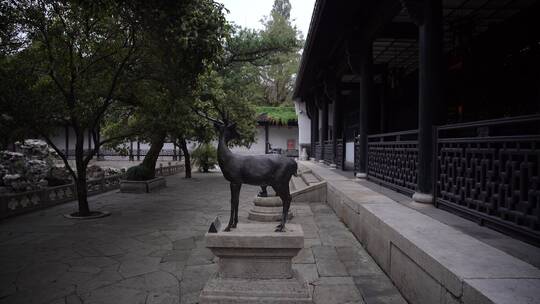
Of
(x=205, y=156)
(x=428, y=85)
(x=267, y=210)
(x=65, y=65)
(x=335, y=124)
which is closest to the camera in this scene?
(x=428, y=85)

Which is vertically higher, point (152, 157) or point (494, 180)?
point (152, 157)

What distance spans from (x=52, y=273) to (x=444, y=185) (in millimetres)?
4867

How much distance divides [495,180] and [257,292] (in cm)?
247

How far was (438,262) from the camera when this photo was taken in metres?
2.44

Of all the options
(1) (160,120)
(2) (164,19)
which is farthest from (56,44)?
(2) (164,19)

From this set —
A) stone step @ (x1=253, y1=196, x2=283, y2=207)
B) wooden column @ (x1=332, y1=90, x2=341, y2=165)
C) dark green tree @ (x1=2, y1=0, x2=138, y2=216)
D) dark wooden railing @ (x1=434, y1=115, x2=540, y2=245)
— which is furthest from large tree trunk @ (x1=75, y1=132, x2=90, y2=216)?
wooden column @ (x1=332, y1=90, x2=341, y2=165)

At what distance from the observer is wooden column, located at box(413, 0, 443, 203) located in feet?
15.1

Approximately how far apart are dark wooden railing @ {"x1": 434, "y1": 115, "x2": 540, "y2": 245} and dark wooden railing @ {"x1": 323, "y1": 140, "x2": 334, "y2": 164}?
8.68 meters

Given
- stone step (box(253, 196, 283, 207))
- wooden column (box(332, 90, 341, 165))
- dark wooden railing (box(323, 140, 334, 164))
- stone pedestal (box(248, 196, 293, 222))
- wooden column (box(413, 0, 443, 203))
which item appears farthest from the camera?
dark wooden railing (box(323, 140, 334, 164))

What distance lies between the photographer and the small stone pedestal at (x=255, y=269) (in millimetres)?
2994

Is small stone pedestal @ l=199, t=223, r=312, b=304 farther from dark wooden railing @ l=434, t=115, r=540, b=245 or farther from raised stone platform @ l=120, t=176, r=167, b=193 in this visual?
raised stone platform @ l=120, t=176, r=167, b=193

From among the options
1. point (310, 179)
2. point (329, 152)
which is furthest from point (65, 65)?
point (329, 152)

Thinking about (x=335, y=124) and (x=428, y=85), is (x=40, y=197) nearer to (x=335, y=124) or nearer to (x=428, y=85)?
(x=428, y=85)

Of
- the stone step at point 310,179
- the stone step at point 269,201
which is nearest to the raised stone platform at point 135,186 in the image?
the stone step at point 310,179
